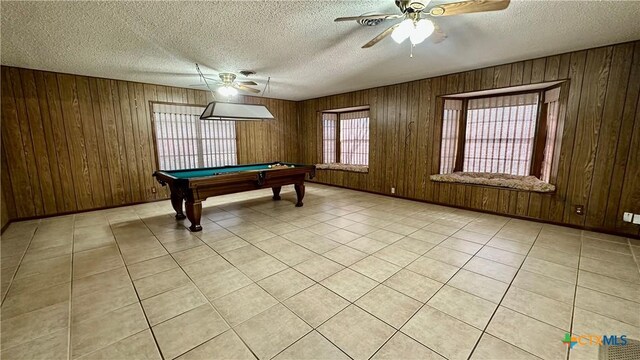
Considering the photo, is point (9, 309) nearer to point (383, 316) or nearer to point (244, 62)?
point (383, 316)

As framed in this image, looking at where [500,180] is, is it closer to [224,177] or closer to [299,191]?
[299,191]

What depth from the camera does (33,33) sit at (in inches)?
102

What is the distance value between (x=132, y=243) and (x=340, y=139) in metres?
5.37

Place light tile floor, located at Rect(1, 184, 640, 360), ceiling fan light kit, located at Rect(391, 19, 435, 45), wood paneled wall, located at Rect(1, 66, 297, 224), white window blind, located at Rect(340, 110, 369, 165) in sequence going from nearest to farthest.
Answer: light tile floor, located at Rect(1, 184, 640, 360)
ceiling fan light kit, located at Rect(391, 19, 435, 45)
wood paneled wall, located at Rect(1, 66, 297, 224)
white window blind, located at Rect(340, 110, 369, 165)

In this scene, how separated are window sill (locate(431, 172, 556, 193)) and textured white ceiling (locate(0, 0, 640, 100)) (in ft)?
6.00

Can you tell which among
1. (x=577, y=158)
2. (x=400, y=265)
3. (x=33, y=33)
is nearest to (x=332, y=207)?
(x=400, y=265)

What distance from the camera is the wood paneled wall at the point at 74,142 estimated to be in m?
3.84

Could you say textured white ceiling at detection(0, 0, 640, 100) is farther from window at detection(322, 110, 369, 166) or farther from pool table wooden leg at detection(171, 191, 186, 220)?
window at detection(322, 110, 369, 166)

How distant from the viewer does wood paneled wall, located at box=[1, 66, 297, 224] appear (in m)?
3.84

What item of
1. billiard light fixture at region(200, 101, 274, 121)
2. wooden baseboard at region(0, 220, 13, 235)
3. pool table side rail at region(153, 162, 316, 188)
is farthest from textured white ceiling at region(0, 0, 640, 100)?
wooden baseboard at region(0, 220, 13, 235)

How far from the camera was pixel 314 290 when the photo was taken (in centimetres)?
212

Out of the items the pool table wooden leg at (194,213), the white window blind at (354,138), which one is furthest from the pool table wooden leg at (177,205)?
the white window blind at (354,138)

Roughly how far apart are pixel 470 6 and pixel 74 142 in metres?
5.93

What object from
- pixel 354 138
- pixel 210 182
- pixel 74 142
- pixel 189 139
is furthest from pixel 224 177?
pixel 354 138
